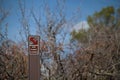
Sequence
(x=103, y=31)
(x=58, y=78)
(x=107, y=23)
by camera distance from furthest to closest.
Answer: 1. (x=107, y=23)
2. (x=103, y=31)
3. (x=58, y=78)

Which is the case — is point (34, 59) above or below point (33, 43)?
below

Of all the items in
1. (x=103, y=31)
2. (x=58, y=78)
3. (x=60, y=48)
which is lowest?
(x=58, y=78)

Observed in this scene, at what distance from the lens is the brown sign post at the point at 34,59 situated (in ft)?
9.30

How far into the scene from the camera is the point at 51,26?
12.9 ft

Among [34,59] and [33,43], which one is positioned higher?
[33,43]

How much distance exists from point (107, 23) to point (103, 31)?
14.8 inches

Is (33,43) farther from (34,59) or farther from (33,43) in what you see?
(34,59)

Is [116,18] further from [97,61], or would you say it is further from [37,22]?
[37,22]

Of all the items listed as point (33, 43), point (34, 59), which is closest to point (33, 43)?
point (33, 43)

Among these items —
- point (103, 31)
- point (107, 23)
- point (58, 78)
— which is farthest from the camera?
point (107, 23)

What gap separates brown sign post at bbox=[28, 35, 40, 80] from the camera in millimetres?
2834

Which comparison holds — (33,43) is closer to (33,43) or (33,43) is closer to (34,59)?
(33,43)

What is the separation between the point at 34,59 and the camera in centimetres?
284

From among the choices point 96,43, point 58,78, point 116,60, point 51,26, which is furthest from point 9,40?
point 116,60
